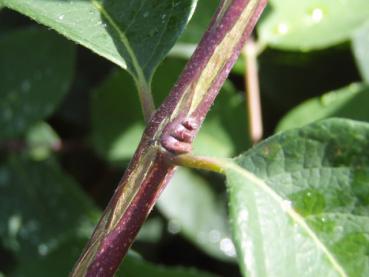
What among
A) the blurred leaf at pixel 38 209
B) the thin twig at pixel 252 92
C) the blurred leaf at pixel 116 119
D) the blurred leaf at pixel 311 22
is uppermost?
the blurred leaf at pixel 311 22

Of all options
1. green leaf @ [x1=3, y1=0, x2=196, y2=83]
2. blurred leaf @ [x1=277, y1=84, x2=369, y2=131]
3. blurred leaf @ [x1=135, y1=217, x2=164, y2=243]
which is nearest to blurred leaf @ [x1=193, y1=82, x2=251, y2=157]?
blurred leaf @ [x1=277, y1=84, x2=369, y2=131]

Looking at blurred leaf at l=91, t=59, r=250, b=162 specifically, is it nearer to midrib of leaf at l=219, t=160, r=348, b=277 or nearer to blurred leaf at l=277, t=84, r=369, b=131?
blurred leaf at l=277, t=84, r=369, b=131

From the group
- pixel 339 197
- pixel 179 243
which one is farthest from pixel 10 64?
pixel 339 197

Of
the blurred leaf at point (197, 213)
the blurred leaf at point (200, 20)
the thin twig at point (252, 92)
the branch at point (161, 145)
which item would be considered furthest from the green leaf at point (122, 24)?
the blurred leaf at point (197, 213)

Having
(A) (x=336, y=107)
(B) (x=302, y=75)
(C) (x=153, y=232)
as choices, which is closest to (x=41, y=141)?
(C) (x=153, y=232)

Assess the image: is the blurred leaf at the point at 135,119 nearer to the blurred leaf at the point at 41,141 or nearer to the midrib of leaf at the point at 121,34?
the blurred leaf at the point at 41,141

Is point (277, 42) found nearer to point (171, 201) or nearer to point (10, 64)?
point (171, 201)
